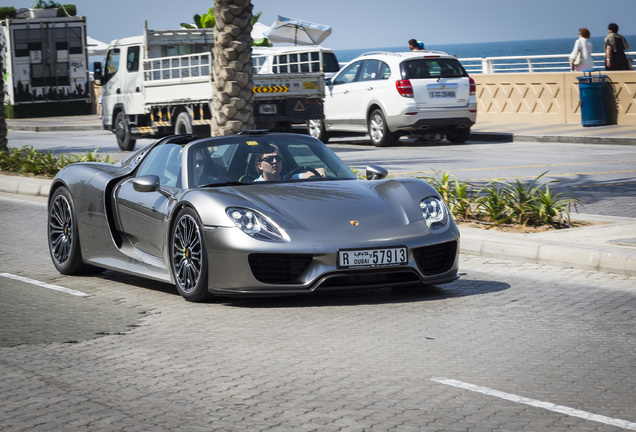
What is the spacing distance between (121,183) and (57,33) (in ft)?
102

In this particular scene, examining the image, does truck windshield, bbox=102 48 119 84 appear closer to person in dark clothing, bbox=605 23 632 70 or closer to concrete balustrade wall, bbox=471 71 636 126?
concrete balustrade wall, bbox=471 71 636 126

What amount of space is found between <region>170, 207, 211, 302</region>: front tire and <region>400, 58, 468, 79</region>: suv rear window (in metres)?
15.3

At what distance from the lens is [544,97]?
27047 millimetres

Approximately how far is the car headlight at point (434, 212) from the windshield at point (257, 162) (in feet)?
2.71

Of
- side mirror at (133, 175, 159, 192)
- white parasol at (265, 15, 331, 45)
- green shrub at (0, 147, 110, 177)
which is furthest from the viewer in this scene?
Answer: white parasol at (265, 15, 331, 45)

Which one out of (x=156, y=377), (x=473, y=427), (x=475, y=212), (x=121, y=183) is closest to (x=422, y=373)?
(x=473, y=427)

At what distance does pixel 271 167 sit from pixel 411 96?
14388mm

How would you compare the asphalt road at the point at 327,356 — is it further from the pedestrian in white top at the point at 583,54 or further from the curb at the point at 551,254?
the pedestrian in white top at the point at 583,54

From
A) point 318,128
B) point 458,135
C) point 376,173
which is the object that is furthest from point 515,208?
point 318,128

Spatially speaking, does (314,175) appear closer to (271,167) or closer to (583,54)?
(271,167)

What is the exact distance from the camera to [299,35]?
1490 inches

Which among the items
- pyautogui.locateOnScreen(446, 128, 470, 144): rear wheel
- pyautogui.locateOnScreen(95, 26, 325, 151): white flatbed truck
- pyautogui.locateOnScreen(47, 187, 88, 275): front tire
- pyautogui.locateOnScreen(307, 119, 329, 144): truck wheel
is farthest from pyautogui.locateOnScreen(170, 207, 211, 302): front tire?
pyautogui.locateOnScreen(307, 119, 329, 144): truck wheel

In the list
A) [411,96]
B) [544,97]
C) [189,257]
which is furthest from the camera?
[544,97]

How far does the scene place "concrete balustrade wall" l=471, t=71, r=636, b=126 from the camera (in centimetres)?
2467
